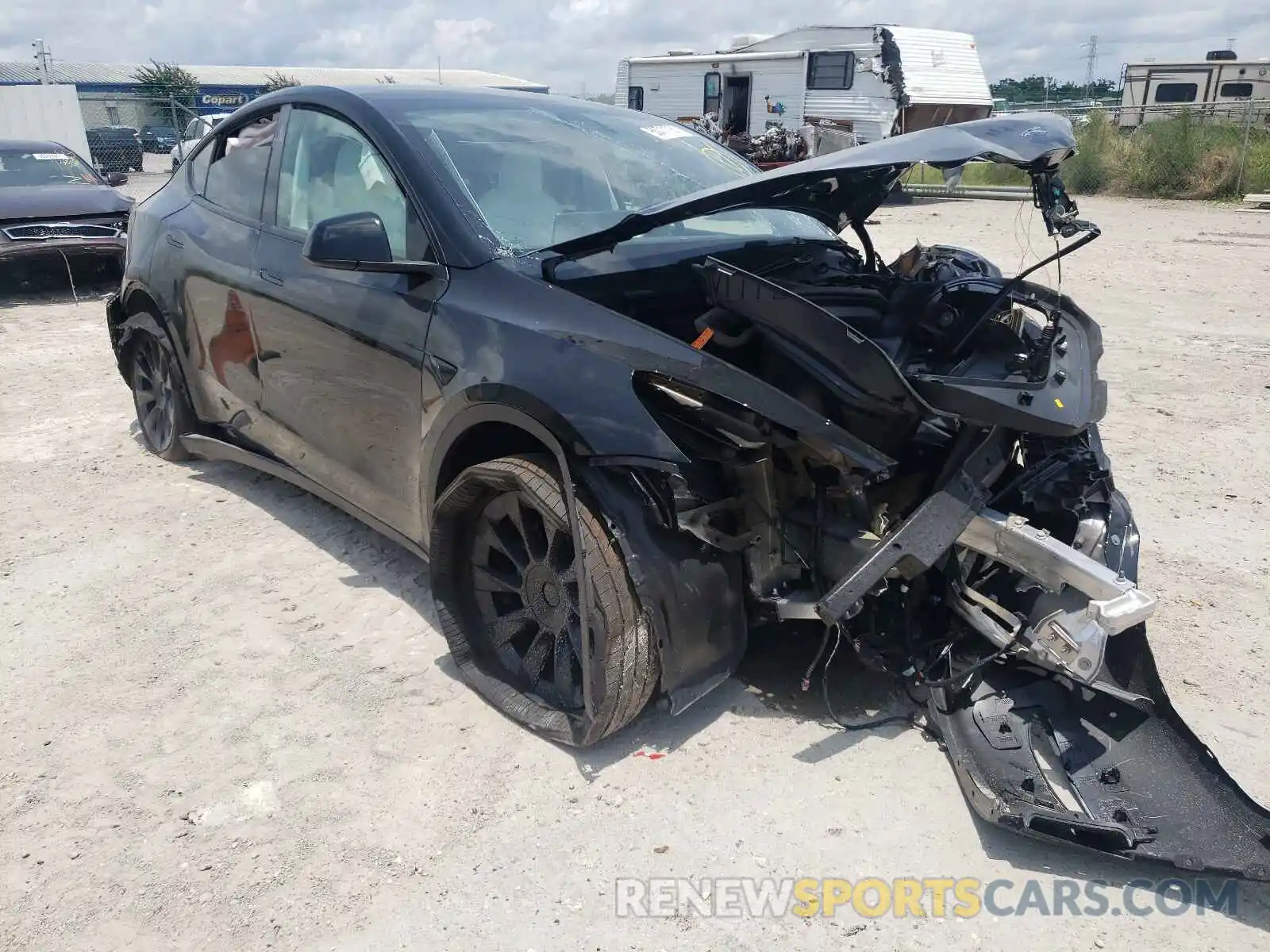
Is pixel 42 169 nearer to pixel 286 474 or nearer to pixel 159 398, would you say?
pixel 159 398

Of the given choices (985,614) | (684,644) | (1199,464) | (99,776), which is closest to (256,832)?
(99,776)

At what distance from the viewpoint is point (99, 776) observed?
2826 mm

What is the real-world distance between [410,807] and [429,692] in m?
0.57

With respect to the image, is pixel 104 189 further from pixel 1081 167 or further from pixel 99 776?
pixel 1081 167

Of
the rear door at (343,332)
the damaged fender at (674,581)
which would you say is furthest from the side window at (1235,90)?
the damaged fender at (674,581)

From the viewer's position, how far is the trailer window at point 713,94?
78.5 feet

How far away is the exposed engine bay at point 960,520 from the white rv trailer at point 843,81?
60.8 ft

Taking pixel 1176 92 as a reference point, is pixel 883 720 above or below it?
Result: below

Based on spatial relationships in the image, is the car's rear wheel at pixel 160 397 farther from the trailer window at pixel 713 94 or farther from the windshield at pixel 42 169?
the trailer window at pixel 713 94

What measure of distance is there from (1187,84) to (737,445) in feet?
113

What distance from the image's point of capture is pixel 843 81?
70.2 ft

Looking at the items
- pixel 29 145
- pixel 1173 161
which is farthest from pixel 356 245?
pixel 1173 161

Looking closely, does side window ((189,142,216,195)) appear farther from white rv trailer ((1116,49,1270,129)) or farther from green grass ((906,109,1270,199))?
white rv trailer ((1116,49,1270,129))

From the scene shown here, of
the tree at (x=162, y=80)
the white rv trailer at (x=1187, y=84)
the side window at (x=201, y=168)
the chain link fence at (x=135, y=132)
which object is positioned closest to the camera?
the side window at (x=201, y=168)
